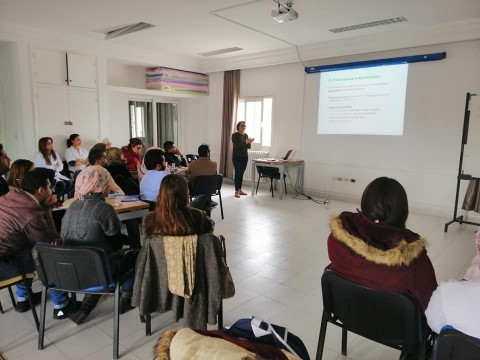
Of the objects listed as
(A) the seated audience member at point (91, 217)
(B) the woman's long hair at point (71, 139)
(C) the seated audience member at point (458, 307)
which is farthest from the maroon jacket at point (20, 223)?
(B) the woman's long hair at point (71, 139)

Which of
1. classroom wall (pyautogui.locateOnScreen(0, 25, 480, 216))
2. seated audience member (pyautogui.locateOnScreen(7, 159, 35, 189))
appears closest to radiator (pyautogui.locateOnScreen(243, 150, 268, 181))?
classroom wall (pyautogui.locateOnScreen(0, 25, 480, 216))

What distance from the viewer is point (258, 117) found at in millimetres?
7770

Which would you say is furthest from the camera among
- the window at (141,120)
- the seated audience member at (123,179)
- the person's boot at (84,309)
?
the window at (141,120)

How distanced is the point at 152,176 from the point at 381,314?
255cm

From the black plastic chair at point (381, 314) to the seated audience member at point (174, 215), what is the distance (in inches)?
30.1

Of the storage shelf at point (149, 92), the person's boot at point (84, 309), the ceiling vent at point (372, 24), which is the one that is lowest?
the person's boot at point (84, 309)

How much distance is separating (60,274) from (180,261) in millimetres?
710

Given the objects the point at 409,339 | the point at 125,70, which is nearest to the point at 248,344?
the point at 409,339

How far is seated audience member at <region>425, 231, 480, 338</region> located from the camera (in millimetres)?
1139

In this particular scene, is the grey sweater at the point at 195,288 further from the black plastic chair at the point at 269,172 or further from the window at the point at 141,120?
the window at the point at 141,120

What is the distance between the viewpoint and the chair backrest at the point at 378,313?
1495 millimetres

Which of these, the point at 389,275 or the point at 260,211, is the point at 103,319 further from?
the point at 260,211

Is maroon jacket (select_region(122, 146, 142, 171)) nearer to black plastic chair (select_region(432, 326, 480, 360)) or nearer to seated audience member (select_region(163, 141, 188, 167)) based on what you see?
seated audience member (select_region(163, 141, 188, 167))

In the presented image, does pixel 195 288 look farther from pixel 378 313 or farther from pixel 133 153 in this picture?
pixel 133 153
